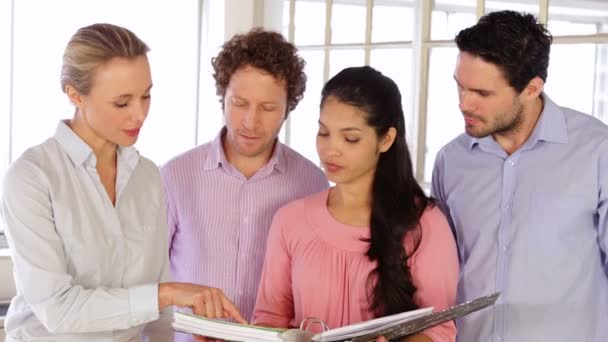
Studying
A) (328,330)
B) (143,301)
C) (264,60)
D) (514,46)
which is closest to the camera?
(328,330)

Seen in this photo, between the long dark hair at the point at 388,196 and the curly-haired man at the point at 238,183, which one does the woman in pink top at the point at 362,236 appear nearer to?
the long dark hair at the point at 388,196

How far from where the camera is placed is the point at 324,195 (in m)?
2.01

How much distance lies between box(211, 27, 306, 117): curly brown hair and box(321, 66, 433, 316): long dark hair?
8.7 inches

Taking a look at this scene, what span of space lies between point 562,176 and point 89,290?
3.32 feet

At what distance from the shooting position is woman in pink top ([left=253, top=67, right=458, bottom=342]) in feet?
6.11

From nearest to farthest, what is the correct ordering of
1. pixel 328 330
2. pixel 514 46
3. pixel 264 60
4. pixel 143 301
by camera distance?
pixel 328 330, pixel 143 301, pixel 514 46, pixel 264 60

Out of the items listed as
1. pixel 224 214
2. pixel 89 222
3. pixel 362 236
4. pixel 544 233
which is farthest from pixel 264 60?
pixel 544 233

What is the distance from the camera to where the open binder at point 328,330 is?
155 centimetres

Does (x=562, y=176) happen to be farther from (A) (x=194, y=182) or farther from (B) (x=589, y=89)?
(A) (x=194, y=182)

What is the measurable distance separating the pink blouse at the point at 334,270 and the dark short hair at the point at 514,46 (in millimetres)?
348

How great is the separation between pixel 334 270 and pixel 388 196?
0.21 m

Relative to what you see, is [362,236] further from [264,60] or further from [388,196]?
[264,60]

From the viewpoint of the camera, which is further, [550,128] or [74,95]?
[550,128]

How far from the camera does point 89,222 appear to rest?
1729 mm
